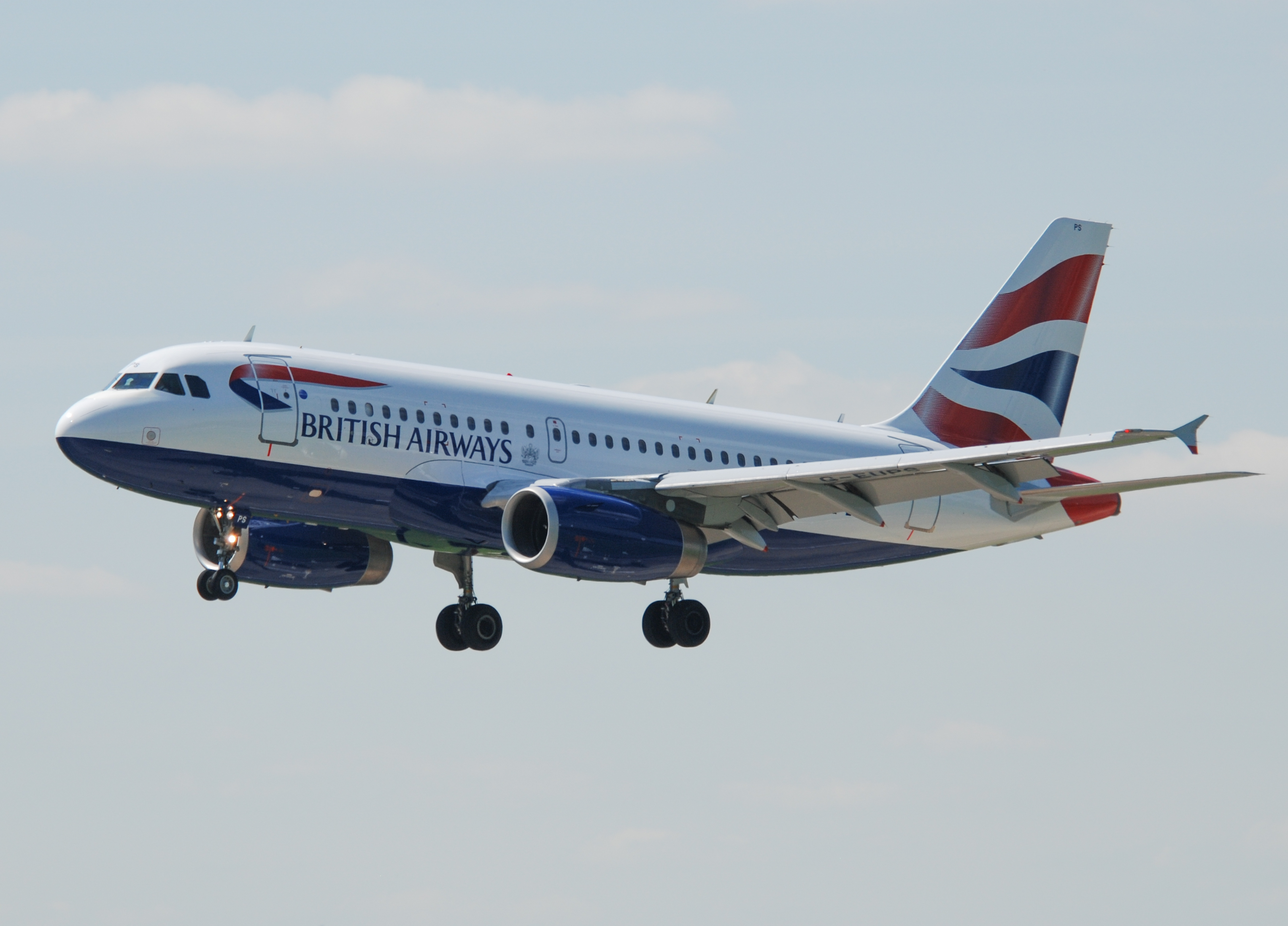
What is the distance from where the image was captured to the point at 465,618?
41.3 metres

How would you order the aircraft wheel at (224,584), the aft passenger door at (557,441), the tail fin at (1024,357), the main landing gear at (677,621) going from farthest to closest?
the tail fin at (1024,357), the main landing gear at (677,621), the aft passenger door at (557,441), the aircraft wheel at (224,584)

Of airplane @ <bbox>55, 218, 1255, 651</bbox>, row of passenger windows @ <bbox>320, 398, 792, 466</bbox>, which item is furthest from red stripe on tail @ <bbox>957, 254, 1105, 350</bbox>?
row of passenger windows @ <bbox>320, 398, 792, 466</bbox>

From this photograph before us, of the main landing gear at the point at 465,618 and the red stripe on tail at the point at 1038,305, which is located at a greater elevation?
the red stripe on tail at the point at 1038,305

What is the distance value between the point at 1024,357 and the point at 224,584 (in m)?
19.8

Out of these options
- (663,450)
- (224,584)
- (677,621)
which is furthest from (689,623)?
(224,584)

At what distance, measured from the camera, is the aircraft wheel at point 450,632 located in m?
41.4

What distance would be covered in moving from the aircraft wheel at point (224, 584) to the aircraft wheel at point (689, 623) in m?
8.83

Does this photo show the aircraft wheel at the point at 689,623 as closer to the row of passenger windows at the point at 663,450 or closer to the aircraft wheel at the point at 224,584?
the row of passenger windows at the point at 663,450

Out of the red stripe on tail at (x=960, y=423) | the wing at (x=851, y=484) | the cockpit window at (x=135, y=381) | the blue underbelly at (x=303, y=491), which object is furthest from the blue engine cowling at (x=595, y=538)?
the red stripe on tail at (x=960, y=423)

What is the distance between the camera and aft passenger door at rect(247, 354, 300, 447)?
113 feet

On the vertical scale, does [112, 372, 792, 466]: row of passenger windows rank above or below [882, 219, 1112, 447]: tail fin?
below

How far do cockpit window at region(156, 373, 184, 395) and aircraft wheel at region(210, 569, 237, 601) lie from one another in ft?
13.1

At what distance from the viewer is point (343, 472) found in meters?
35.1

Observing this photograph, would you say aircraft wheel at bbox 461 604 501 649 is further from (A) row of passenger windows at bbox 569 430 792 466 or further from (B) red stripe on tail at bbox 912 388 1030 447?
(B) red stripe on tail at bbox 912 388 1030 447
